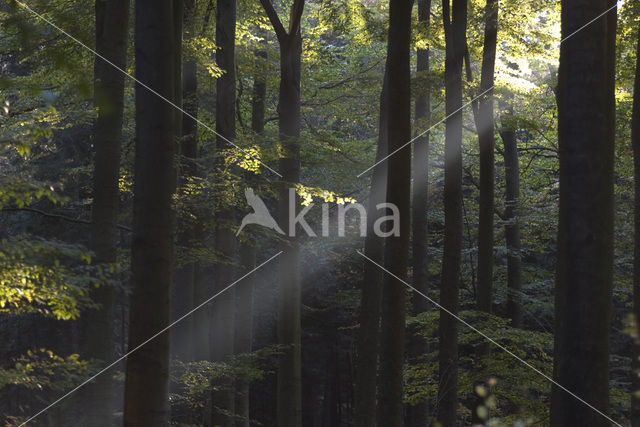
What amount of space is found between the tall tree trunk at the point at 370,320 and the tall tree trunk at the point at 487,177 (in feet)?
6.59

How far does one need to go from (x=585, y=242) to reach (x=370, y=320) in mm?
7731

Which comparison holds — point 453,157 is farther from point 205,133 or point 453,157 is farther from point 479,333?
point 205,133

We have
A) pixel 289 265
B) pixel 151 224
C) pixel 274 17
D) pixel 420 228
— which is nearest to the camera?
pixel 151 224

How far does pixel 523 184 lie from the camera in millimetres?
23625

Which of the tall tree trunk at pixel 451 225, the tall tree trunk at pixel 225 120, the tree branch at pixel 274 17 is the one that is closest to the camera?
the tall tree trunk at pixel 451 225

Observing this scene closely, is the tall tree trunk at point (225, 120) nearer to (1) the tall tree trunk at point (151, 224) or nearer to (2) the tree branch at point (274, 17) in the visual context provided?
(2) the tree branch at point (274, 17)

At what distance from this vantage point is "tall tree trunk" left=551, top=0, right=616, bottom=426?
469cm

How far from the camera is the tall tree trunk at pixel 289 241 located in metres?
11.5

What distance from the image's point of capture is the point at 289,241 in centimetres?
1202

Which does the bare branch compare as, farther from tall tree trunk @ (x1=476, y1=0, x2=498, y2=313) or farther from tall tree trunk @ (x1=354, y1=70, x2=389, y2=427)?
tall tree trunk @ (x1=476, y1=0, x2=498, y2=313)

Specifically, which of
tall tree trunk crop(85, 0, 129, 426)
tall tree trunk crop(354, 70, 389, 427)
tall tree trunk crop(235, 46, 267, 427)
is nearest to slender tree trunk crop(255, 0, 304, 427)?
tall tree trunk crop(354, 70, 389, 427)

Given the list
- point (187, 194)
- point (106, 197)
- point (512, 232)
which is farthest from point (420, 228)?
point (106, 197)

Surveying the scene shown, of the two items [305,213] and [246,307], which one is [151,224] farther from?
[246,307]

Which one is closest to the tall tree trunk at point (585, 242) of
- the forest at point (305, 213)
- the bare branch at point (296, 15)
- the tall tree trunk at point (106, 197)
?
the forest at point (305, 213)
